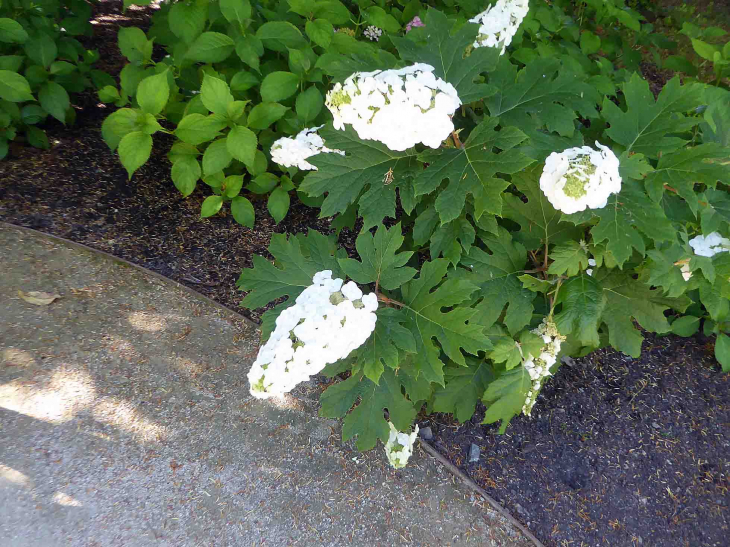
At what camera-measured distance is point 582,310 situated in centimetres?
196

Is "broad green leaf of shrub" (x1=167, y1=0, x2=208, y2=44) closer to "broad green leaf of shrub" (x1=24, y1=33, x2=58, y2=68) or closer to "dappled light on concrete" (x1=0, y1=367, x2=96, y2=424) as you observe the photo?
"broad green leaf of shrub" (x1=24, y1=33, x2=58, y2=68)

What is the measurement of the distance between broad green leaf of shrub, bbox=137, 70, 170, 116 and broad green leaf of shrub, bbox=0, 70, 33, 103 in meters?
0.69

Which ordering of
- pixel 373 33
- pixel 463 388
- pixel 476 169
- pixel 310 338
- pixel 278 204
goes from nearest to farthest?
1. pixel 310 338
2. pixel 476 169
3. pixel 463 388
4. pixel 278 204
5. pixel 373 33

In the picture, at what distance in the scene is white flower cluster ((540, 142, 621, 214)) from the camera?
165 cm

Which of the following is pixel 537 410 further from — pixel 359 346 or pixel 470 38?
pixel 470 38

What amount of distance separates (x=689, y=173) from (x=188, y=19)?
2363 mm

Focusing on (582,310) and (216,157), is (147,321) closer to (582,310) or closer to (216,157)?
(216,157)

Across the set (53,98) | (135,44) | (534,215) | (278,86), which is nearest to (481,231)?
(534,215)

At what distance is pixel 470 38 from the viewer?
199cm

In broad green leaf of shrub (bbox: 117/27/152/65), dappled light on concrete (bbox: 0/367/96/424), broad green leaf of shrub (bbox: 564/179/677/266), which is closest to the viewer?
broad green leaf of shrub (bbox: 564/179/677/266)

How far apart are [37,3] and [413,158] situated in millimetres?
2645

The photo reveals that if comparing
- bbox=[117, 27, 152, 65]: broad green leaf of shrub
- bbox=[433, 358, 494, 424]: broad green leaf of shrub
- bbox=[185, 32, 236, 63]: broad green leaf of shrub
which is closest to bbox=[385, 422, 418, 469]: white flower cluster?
bbox=[433, 358, 494, 424]: broad green leaf of shrub

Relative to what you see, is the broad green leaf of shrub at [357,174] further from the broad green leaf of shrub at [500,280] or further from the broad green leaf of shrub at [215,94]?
the broad green leaf of shrub at [215,94]

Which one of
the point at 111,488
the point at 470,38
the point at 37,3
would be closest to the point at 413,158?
the point at 470,38
